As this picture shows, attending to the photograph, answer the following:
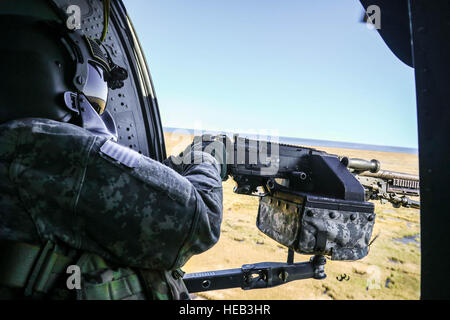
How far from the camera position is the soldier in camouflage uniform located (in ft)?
2.40

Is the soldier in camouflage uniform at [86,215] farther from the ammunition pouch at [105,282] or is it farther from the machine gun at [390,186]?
the machine gun at [390,186]

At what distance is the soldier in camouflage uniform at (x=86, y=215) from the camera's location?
73 cm

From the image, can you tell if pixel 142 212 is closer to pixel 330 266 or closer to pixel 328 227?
pixel 328 227

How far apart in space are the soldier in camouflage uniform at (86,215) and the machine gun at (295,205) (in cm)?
92

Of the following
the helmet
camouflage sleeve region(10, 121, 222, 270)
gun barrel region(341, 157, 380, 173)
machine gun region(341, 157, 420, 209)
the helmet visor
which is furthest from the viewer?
machine gun region(341, 157, 420, 209)

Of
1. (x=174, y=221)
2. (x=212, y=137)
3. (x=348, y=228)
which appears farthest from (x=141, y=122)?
(x=348, y=228)

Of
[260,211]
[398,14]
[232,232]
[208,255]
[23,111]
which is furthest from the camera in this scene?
[232,232]

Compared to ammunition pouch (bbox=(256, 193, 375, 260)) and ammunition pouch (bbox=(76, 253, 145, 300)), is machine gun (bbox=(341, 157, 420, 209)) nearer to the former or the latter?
ammunition pouch (bbox=(256, 193, 375, 260))

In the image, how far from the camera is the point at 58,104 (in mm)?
1023

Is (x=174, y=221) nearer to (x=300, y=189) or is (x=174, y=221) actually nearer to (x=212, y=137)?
(x=212, y=137)

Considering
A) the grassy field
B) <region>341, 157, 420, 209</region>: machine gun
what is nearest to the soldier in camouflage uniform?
the grassy field

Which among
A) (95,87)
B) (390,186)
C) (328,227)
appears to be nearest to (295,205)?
(328,227)

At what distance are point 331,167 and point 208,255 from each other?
144 inches

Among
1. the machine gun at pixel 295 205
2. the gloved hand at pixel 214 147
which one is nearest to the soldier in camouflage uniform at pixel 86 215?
the gloved hand at pixel 214 147
